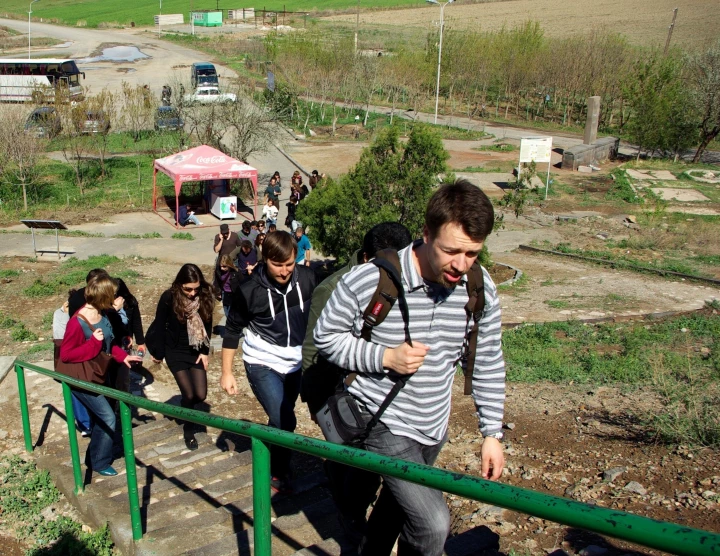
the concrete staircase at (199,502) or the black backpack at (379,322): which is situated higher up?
the black backpack at (379,322)

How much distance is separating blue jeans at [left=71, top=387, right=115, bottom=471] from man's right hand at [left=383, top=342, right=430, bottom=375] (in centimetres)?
294

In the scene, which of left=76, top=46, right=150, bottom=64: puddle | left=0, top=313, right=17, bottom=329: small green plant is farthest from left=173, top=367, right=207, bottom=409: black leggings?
left=76, top=46, right=150, bottom=64: puddle

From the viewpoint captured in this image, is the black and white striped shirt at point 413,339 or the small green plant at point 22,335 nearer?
the black and white striped shirt at point 413,339

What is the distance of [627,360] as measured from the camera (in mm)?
8414

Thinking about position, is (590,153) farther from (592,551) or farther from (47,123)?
(592,551)

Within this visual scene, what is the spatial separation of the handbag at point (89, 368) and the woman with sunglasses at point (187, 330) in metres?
0.37

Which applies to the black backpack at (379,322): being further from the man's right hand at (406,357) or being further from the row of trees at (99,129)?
the row of trees at (99,129)

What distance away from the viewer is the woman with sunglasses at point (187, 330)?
17.1 ft

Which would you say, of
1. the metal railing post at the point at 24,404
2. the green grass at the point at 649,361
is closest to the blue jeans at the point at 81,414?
the metal railing post at the point at 24,404

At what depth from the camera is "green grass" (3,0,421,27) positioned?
81.1 meters

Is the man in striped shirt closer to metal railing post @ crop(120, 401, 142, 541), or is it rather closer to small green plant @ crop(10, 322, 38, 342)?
metal railing post @ crop(120, 401, 142, 541)

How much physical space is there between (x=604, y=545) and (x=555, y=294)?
30.2ft

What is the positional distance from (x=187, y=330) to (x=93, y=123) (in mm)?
20961

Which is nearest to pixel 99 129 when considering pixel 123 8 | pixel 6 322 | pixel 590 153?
pixel 6 322
